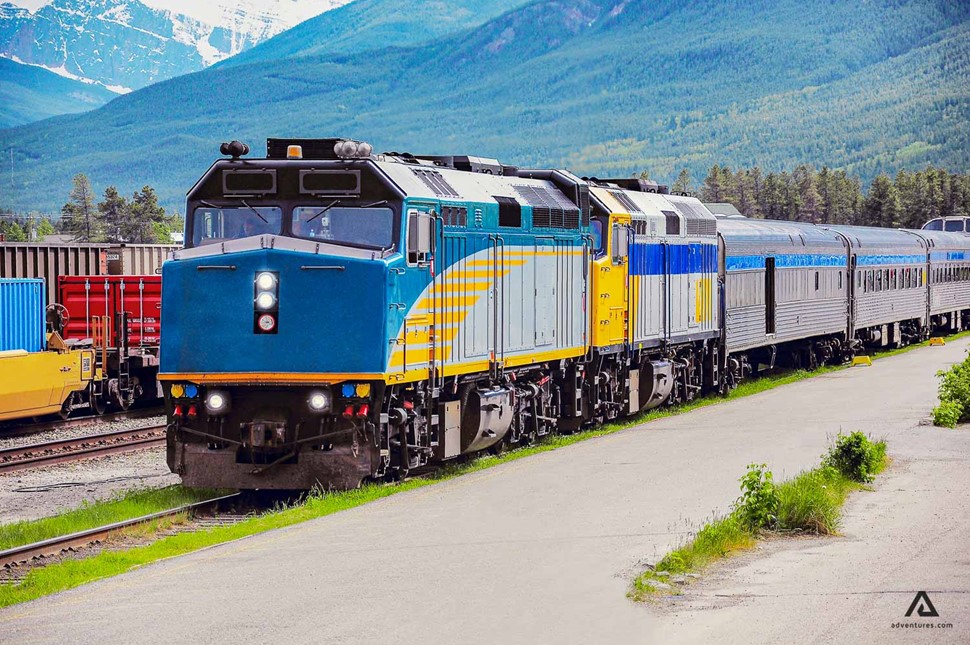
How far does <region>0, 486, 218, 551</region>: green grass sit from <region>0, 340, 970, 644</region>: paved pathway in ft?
9.21

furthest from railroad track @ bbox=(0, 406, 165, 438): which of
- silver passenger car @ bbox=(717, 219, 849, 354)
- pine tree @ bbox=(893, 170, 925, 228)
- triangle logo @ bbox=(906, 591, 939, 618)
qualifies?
pine tree @ bbox=(893, 170, 925, 228)

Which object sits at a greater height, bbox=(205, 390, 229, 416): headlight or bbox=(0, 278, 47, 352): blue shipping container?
bbox=(0, 278, 47, 352): blue shipping container

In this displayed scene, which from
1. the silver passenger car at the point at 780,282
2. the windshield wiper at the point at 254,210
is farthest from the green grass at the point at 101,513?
the silver passenger car at the point at 780,282

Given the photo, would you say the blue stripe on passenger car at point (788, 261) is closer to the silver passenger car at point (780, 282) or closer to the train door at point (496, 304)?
the silver passenger car at point (780, 282)

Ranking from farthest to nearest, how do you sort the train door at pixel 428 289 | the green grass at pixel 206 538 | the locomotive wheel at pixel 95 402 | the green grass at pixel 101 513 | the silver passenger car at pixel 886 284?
the silver passenger car at pixel 886 284, the locomotive wheel at pixel 95 402, the train door at pixel 428 289, the green grass at pixel 101 513, the green grass at pixel 206 538

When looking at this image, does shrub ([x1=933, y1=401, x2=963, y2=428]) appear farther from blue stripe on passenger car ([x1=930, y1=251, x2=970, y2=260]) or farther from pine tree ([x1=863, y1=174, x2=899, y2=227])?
pine tree ([x1=863, y1=174, x2=899, y2=227])

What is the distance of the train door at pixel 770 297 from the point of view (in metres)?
37.4

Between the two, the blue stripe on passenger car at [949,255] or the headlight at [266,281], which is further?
the blue stripe on passenger car at [949,255]

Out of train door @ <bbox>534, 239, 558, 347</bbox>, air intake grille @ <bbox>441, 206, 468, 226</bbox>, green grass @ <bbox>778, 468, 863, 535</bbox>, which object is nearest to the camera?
green grass @ <bbox>778, 468, 863, 535</bbox>

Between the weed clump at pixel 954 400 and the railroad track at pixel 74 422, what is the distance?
17.0 meters

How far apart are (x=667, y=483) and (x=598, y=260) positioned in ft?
25.8

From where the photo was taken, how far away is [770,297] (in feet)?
123

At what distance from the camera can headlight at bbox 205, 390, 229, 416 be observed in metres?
17.5

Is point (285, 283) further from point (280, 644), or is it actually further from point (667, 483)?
point (280, 644)
